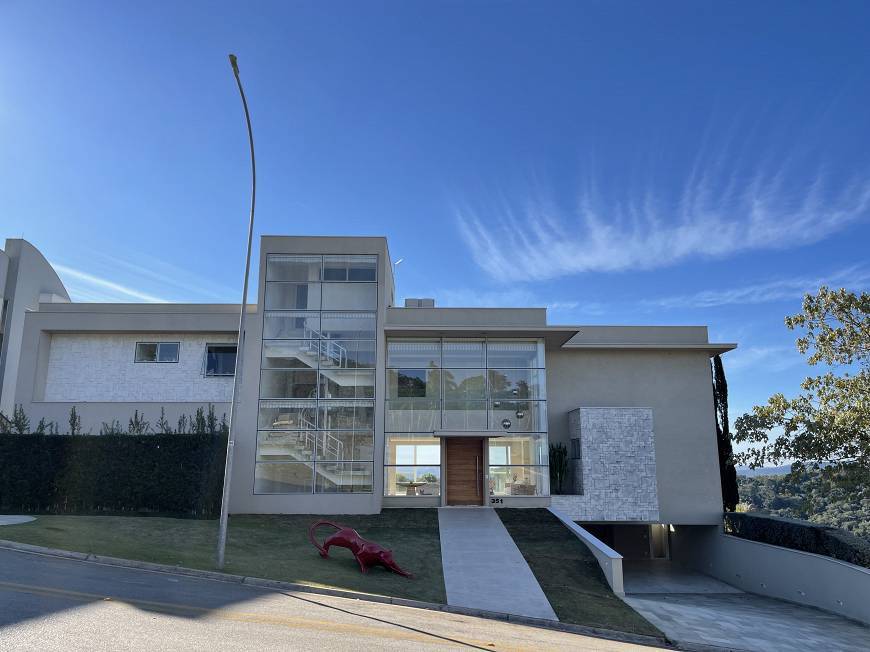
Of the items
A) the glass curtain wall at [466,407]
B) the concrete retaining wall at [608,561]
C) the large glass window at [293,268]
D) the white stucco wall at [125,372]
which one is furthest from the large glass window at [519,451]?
the white stucco wall at [125,372]

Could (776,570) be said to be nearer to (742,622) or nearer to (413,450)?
(742,622)

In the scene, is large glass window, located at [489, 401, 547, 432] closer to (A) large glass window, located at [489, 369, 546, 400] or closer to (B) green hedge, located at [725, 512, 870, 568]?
(A) large glass window, located at [489, 369, 546, 400]

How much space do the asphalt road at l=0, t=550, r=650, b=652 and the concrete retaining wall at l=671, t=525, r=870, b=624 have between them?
10.0m

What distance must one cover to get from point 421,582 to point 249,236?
326 inches

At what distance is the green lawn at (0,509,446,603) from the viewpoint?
1245cm

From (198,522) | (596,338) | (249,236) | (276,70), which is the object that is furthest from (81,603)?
(596,338)

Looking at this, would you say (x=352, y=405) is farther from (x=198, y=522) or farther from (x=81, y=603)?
(x=81, y=603)

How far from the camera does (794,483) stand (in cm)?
2222

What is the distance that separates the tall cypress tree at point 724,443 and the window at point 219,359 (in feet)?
60.4

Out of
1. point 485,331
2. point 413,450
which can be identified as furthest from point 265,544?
point 485,331

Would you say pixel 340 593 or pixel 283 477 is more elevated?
pixel 283 477

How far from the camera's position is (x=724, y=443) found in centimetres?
2416

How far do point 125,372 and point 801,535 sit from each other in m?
23.0

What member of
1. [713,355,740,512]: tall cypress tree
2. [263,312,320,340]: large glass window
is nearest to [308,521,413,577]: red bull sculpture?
[263,312,320,340]: large glass window
